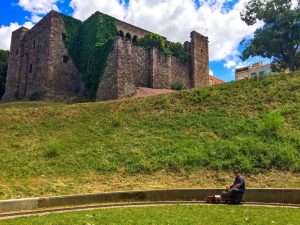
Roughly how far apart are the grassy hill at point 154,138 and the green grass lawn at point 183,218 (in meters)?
5.19

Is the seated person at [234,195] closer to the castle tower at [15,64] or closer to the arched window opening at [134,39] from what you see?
the arched window opening at [134,39]

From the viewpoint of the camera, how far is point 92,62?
116ft

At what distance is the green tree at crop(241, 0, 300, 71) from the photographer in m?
35.5

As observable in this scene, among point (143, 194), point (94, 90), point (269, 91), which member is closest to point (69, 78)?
point (94, 90)

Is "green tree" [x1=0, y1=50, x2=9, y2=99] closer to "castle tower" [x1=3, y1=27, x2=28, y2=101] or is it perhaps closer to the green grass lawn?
"castle tower" [x1=3, y1=27, x2=28, y2=101]

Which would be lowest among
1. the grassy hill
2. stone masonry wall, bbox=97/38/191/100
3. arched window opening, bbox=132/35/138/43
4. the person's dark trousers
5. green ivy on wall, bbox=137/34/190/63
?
the person's dark trousers

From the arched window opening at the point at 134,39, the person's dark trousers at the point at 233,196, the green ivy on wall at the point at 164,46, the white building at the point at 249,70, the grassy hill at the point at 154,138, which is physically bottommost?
the person's dark trousers at the point at 233,196

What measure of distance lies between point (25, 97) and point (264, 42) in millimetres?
23392

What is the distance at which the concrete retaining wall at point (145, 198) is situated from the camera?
10564mm

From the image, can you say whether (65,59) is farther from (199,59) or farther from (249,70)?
(249,70)

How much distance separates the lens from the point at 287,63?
3700 centimetres

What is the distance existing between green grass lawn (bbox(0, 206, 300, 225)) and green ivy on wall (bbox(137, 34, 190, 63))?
2927 cm

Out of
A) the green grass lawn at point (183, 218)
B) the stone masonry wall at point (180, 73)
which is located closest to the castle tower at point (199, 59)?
the stone masonry wall at point (180, 73)

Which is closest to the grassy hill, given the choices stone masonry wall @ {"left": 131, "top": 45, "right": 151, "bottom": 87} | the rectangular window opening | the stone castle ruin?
the stone castle ruin
